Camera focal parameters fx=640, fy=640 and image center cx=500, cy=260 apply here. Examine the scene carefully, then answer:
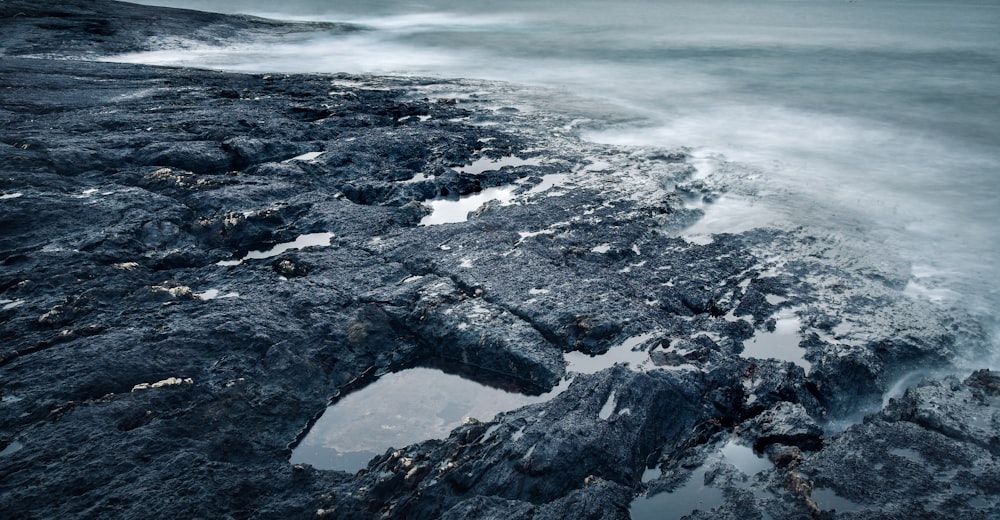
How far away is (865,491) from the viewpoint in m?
3.04

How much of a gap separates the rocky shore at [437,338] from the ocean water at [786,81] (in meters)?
1.13

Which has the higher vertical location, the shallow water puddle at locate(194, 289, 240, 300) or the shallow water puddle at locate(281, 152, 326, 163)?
the shallow water puddle at locate(281, 152, 326, 163)

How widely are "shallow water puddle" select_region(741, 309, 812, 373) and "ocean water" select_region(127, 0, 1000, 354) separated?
4.31ft

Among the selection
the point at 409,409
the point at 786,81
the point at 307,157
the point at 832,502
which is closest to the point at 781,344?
the point at 832,502

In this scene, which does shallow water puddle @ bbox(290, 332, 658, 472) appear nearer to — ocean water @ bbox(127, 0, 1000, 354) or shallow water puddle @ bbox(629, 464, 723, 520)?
shallow water puddle @ bbox(629, 464, 723, 520)

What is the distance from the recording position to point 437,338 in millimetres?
4262

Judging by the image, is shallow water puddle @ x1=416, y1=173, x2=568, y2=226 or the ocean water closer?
shallow water puddle @ x1=416, y1=173, x2=568, y2=226

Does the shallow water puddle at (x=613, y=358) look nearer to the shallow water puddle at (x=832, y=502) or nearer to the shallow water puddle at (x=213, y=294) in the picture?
the shallow water puddle at (x=832, y=502)

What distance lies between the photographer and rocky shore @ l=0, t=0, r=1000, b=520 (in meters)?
3.09

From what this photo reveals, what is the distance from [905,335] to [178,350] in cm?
475

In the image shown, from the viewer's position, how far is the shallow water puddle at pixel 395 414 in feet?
11.9

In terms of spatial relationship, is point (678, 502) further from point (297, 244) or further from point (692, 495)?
point (297, 244)

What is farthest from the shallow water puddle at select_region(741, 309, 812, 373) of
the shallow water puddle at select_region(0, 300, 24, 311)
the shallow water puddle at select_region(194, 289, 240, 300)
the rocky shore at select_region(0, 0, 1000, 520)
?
the shallow water puddle at select_region(0, 300, 24, 311)

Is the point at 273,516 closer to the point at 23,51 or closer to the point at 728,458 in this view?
the point at 728,458
